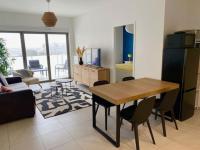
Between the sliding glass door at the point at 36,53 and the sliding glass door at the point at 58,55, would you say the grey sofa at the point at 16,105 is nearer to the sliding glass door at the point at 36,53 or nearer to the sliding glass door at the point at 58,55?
the sliding glass door at the point at 36,53

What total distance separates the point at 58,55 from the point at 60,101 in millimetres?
3222

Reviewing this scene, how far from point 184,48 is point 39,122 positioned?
10.2 ft

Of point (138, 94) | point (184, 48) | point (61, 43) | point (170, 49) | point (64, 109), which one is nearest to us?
point (138, 94)

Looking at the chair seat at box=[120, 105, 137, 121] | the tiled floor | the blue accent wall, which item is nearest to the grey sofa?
the tiled floor

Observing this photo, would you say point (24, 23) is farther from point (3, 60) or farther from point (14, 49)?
point (3, 60)

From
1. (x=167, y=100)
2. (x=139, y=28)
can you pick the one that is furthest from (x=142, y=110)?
(x=139, y=28)

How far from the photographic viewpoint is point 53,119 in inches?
123

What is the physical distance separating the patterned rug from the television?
3.62 feet

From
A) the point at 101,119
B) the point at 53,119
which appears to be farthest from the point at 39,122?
the point at 101,119

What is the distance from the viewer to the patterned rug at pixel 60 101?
139 inches

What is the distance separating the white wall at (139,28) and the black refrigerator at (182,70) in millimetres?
262

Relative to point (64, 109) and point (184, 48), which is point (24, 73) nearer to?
point (64, 109)

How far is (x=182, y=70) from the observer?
8.91 feet

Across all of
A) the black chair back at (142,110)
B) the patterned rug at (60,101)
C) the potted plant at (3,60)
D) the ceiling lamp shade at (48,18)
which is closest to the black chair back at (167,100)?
the black chair back at (142,110)
